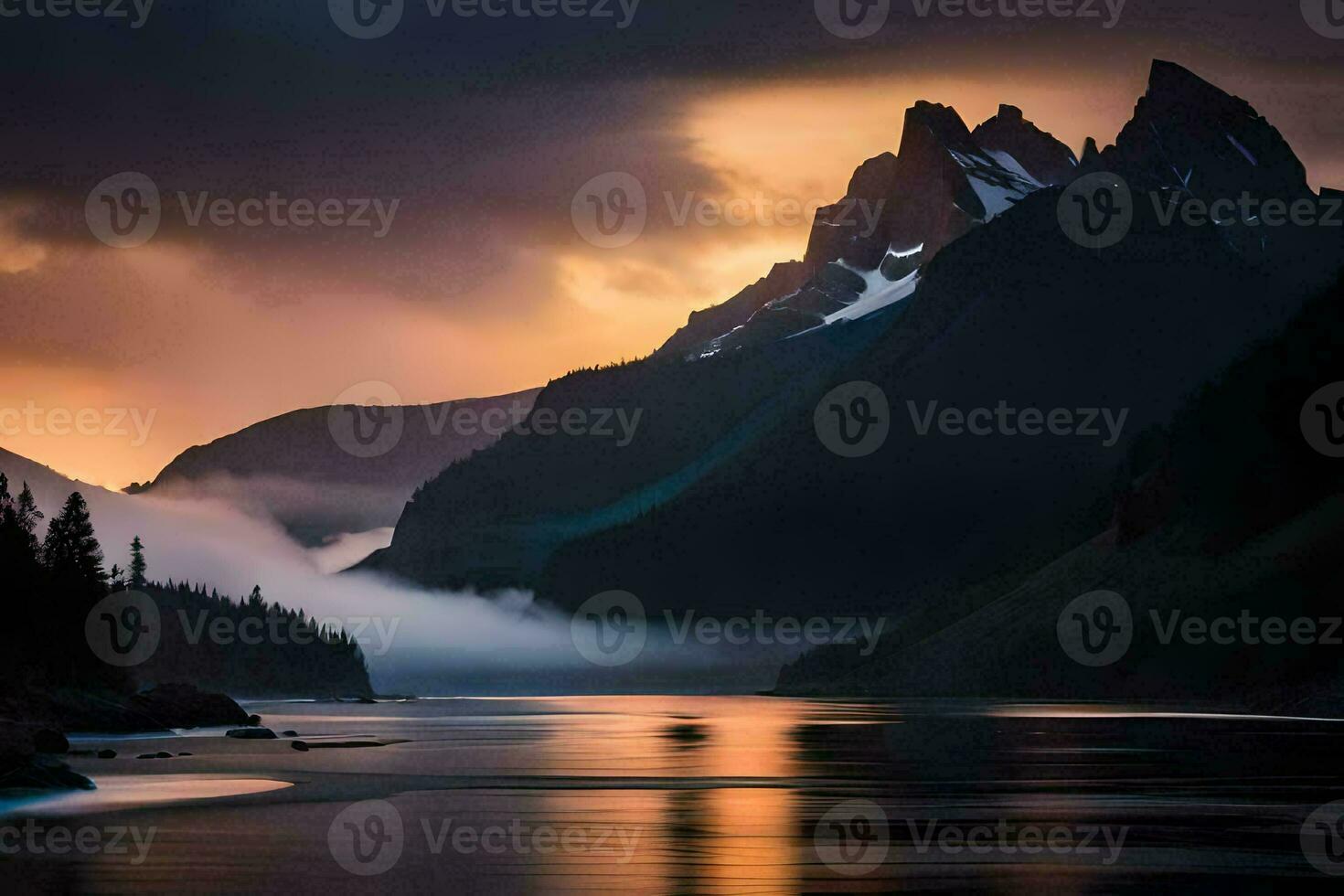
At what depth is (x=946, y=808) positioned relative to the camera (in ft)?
284

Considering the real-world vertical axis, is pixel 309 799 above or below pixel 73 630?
below

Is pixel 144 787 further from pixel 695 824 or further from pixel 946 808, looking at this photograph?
pixel 946 808

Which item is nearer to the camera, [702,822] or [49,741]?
[702,822]

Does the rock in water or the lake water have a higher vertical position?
the rock in water

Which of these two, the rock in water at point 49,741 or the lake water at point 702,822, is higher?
the rock in water at point 49,741

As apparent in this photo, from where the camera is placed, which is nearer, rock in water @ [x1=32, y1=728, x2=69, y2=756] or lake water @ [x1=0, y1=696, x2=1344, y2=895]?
lake water @ [x1=0, y1=696, x2=1344, y2=895]

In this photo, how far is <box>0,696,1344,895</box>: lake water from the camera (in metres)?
61.1

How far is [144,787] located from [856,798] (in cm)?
3766

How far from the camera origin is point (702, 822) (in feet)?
270

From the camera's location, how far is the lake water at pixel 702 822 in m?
61.1

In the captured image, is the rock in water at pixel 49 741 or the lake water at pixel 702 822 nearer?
the lake water at pixel 702 822

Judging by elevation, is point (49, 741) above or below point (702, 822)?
above

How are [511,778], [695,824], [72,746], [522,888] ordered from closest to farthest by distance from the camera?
[522,888], [695,824], [511,778], [72,746]

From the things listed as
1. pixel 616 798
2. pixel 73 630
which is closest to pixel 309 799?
pixel 616 798
